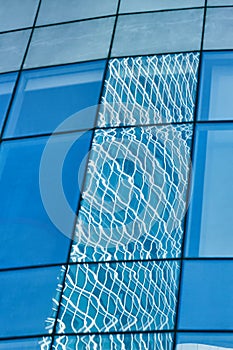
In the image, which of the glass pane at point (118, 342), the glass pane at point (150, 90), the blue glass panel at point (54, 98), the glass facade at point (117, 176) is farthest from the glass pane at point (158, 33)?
the glass pane at point (118, 342)

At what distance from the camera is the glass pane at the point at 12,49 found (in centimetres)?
2188

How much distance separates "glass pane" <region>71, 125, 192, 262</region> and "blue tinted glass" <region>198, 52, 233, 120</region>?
0.63 metres

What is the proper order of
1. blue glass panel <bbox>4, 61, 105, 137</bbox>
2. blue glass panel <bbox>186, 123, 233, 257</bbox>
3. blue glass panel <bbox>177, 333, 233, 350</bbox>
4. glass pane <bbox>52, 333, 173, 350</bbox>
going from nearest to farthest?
blue glass panel <bbox>177, 333, 233, 350</bbox>, glass pane <bbox>52, 333, 173, 350</bbox>, blue glass panel <bbox>186, 123, 233, 257</bbox>, blue glass panel <bbox>4, 61, 105, 137</bbox>

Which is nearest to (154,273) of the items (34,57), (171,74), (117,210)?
(117,210)

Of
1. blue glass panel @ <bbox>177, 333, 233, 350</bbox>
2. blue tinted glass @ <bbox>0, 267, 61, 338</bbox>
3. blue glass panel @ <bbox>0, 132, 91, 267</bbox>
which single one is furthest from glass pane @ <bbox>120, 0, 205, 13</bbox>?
blue glass panel @ <bbox>177, 333, 233, 350</bbox>

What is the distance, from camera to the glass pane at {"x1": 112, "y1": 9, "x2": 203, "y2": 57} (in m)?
21.2

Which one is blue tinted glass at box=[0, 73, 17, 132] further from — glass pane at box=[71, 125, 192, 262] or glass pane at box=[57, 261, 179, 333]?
glass pane at box=[57, 261, 179, 333]

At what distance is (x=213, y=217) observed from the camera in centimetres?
1825

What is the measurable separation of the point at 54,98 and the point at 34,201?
266cm

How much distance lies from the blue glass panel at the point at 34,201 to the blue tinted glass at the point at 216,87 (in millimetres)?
2360

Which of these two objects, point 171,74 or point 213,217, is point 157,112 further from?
point 213,217

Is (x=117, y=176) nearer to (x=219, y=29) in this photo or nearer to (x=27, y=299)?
(x=27, y=299)

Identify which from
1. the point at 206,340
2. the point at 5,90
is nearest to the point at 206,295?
the point at 206,340

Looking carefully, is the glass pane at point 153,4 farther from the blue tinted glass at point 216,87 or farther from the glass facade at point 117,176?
the blue tinted glass at point 216,87
